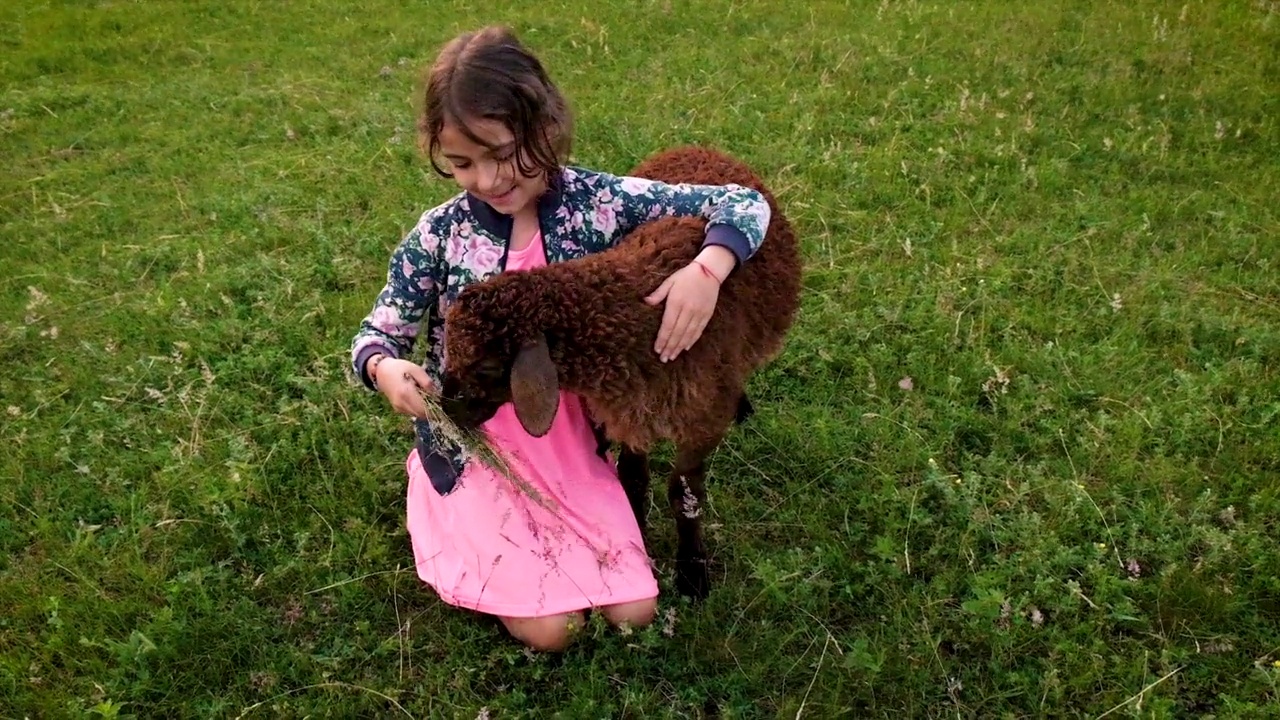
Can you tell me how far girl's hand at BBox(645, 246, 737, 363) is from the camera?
291cm

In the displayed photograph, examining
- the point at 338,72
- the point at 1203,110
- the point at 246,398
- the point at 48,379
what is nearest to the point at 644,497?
the point at 246,398

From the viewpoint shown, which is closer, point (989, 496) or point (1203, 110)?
point (989, 496)

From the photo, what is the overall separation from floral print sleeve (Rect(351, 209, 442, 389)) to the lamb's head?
0.54 metres

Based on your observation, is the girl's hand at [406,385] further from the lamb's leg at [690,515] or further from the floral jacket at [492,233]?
the lamb's leg at [690,515]

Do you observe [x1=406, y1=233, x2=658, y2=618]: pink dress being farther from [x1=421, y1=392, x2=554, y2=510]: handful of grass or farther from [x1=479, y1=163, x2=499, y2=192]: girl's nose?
[x1=479, y1=163, x2=499, y2=192]: girl's nose

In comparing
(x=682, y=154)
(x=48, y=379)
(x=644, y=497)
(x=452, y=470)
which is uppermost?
(x=682, y=154)

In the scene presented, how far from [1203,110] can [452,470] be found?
22.2ft

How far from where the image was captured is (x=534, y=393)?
103 inches

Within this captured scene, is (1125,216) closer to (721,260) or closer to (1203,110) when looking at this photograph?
(1203,110)

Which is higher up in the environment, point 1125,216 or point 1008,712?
point 1125,216

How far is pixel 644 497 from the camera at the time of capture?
386cm

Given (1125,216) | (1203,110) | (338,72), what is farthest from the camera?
(338,72)

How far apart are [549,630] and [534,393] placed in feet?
3.76

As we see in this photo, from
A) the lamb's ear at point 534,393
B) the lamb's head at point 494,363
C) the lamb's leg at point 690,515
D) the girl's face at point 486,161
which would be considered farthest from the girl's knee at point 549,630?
the girl's face at point 486,161
